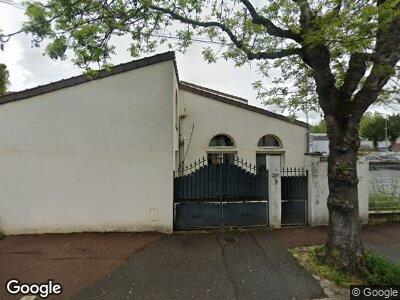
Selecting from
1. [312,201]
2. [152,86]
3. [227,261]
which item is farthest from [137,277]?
[312,201]

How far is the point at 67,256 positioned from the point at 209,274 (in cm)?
309

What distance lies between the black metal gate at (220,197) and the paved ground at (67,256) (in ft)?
3.69

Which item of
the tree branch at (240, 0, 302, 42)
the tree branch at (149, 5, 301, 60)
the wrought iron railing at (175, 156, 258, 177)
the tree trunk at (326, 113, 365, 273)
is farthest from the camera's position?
the wrought iron railing at (175, 156, 258, 177)

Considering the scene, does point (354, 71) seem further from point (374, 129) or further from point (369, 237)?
point (374, 129)

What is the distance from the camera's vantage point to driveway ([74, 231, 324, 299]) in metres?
4.48

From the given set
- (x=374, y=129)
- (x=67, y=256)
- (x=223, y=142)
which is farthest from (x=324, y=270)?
(x=374, y=129)

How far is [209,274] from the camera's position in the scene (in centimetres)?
511

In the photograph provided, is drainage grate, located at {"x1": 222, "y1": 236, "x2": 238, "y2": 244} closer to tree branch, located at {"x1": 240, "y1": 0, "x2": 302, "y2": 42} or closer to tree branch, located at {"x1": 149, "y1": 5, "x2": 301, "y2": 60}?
tree branch, located at {"x1": 149, "y1": 5, "x2": 301, "y2": 60}

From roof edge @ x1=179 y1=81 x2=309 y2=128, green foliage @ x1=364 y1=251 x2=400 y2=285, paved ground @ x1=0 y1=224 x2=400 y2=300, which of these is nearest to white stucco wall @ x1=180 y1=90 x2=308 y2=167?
roof edge @ x1=179 y1=81 x2=309 y2=128

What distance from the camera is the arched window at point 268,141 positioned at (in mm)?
13055

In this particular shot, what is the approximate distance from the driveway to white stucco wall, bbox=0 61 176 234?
61.2 inches

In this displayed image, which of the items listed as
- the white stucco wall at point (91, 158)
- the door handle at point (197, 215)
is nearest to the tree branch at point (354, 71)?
the white stucco wall at point (91, 158)

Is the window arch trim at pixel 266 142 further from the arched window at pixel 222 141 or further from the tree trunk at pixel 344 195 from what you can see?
the tree trunk at pixel 344 195

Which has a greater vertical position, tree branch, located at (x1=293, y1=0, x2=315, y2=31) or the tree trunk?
tree branch, located at (x1=293, y1=0, x2=315, y2=31)
